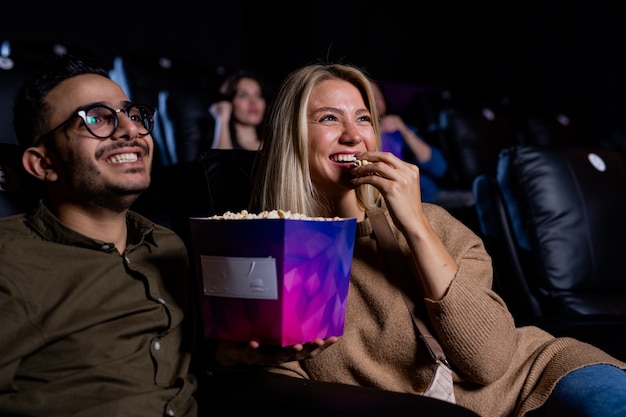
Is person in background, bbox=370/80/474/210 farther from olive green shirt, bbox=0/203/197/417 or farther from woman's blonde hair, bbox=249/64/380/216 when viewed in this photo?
olive green shirt, bbox=0/203/197/417

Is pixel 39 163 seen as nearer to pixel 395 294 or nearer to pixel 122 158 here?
pixel 122 158

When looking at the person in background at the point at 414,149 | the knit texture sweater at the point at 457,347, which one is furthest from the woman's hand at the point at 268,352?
the person in background at the point at 414,149

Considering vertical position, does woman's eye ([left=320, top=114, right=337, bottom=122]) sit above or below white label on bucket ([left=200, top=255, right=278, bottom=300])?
above

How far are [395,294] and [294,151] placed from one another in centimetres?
40

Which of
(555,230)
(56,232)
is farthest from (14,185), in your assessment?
(555,230)

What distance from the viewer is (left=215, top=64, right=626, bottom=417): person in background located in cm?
122

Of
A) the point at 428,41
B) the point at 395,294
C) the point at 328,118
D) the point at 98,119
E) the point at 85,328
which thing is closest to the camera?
the point at 85,328

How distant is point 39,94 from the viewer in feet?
4.11

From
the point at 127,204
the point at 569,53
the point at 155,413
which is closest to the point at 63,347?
the point at 155,413

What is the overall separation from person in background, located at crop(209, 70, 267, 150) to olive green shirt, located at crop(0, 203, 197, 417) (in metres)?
1.85

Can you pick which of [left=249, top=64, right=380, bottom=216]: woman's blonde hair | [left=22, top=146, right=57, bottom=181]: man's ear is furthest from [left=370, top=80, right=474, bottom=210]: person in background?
[left=22, top=146, right=57, bottom=181]: man's ear

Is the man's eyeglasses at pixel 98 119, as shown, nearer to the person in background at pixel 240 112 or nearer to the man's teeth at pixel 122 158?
the man's teeth at pixel 122 158

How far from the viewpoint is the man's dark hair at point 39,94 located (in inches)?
49.0

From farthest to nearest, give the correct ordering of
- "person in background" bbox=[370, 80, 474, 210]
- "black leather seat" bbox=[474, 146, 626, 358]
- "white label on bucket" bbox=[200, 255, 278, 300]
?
1. "person in background" bbox=[370, 80, 474, 210]
2. "black leather seat" bbox=[474, 146, 626, 358]
3. "white label on bucket" bbox=[200, 255, 278, 300]
